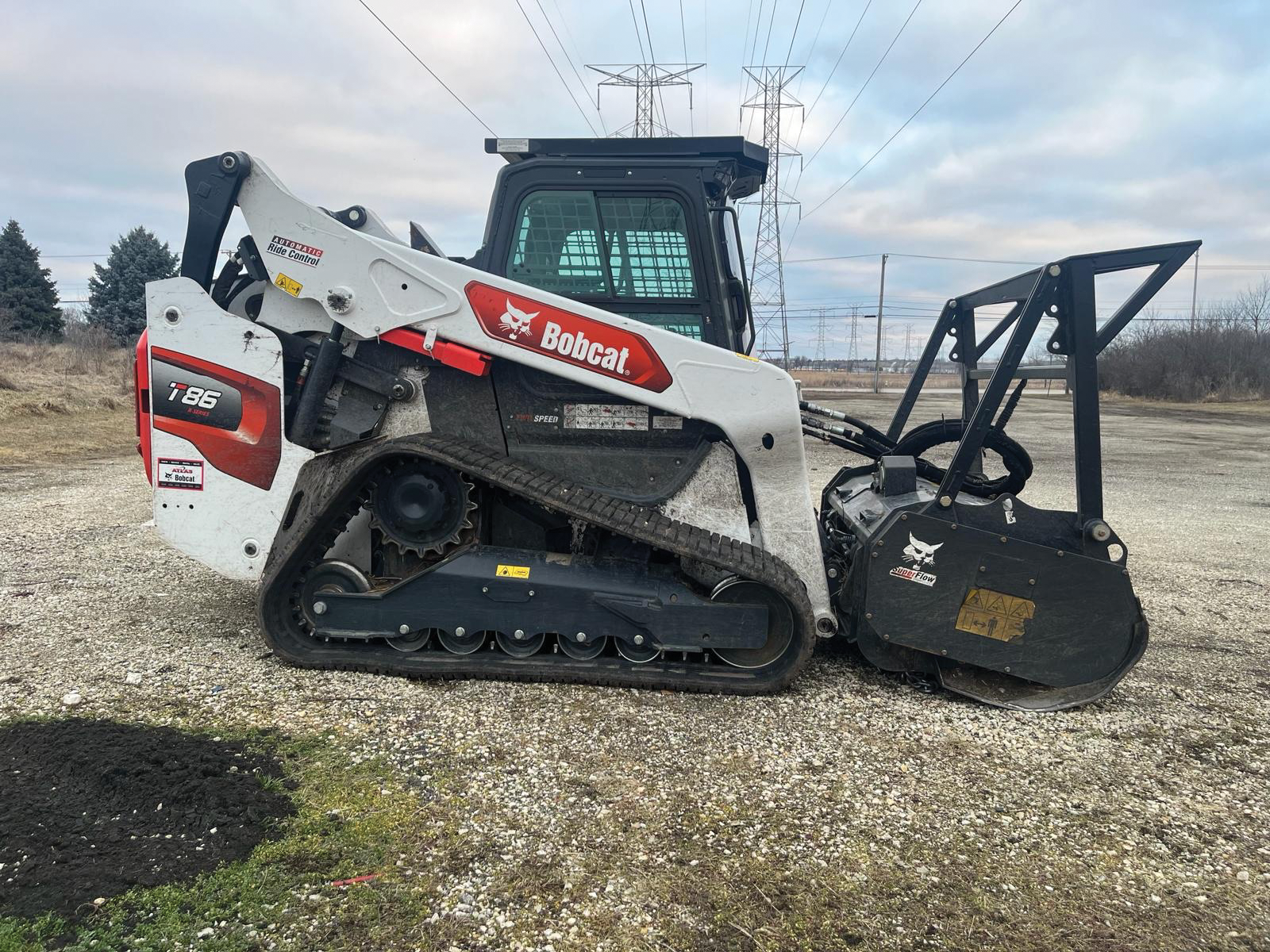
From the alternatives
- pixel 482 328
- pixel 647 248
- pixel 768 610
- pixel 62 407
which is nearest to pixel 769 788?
pixel 768 610

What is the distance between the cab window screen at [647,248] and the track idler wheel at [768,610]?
63.0 inches

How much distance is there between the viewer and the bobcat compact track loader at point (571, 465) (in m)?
3.86

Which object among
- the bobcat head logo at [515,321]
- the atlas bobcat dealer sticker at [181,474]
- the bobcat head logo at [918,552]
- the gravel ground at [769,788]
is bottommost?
the gravel ground at [769,788]

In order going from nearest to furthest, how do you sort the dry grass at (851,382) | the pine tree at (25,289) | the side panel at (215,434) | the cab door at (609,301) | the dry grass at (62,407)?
the side panel at (215,434) < the cab door at (609,301) < the dry grass at (62,407) < the pine tree at (25,289) < the dry grass at (851,382)

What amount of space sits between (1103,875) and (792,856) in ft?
3.26

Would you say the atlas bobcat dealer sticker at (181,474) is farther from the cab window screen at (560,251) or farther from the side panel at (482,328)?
the cab window screen at (560,251)

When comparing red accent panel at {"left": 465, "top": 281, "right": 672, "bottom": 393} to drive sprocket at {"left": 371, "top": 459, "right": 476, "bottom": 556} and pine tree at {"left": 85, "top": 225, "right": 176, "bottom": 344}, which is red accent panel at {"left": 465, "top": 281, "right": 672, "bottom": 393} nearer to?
drive sprocket at {"left": 371, "top": 459, "right": 476, "bottom": 556}

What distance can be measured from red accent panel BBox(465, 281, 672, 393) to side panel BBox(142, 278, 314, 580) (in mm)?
1152

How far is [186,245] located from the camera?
4.23 m

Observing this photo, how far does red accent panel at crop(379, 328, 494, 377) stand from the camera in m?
Answer: 4.07

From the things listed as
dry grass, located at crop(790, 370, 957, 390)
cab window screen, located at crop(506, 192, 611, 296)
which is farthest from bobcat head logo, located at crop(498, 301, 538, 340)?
dry grass, located at crop(790, 370, 957, 390)

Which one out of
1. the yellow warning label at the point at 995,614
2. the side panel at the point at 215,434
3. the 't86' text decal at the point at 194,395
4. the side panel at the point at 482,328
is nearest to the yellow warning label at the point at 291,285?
the side panel at the point at 482,328

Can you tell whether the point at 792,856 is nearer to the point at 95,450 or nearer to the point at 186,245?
the point at 186,245

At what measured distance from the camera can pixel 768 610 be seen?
12.8ft
